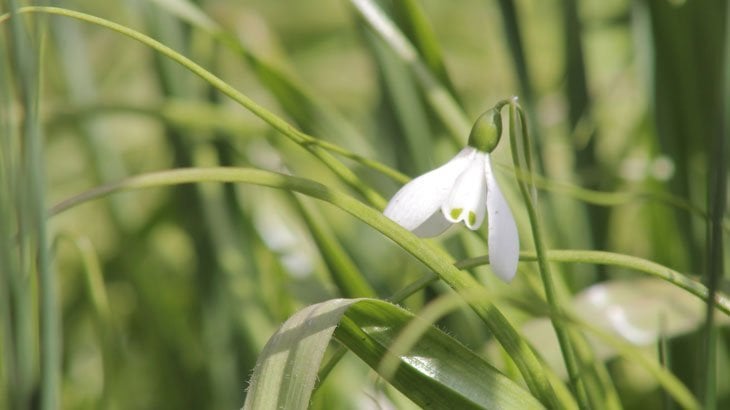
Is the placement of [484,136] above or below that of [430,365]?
above

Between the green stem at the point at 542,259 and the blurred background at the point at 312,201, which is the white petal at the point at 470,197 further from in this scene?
the blurred background at the point at 312,201

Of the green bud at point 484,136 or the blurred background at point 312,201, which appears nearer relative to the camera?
the green bud at point 484,136

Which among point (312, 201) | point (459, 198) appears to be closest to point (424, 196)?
point (459, 198)

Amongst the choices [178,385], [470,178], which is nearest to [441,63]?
[470,178]

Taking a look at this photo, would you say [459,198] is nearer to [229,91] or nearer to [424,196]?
[424,196]

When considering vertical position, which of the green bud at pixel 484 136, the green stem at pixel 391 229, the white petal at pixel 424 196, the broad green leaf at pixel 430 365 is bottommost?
the broad green leaf at pixel 430 365

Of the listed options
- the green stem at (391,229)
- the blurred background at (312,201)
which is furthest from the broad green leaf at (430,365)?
the blurred background at (312,201)

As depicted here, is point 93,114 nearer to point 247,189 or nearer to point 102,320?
point 102,320

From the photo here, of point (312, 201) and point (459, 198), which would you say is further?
point (312, 201)
